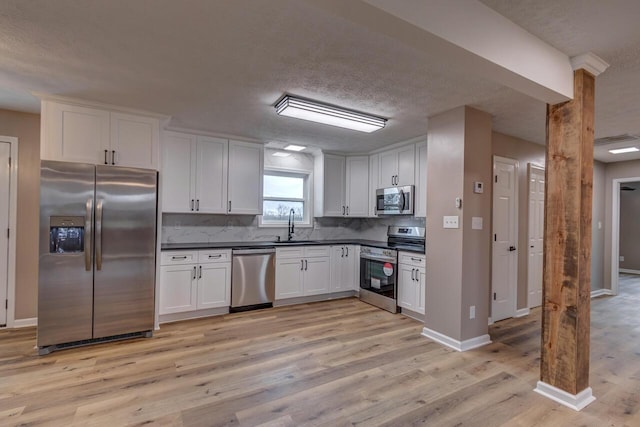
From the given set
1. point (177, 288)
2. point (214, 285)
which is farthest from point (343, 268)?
point (177, 288)

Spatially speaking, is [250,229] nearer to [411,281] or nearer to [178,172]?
[178,172]

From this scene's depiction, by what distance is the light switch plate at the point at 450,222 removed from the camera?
316cm

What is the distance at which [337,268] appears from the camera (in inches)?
197

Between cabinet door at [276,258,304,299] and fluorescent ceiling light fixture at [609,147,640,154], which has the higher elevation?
fluorescent ceiling light fixture at [609,147,640,154]

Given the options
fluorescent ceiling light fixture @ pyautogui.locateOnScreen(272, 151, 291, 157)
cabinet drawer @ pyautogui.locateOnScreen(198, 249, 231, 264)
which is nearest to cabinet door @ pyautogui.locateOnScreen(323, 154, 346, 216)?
fluorescent ceiling light fixture @ pyautogui.locateOnScreen(272, 151, 291, 157)

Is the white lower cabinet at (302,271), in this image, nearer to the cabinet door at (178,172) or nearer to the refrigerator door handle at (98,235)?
the cabinet door at (178,172)

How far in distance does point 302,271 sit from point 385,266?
1.24m

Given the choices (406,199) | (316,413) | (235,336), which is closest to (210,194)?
(235,336)

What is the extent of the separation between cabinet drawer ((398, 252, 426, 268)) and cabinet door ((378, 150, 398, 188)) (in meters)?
1.17

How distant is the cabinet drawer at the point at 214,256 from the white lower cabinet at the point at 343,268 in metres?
1.68

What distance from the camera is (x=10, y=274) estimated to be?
3.52 metres

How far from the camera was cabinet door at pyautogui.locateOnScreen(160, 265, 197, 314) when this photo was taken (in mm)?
3740

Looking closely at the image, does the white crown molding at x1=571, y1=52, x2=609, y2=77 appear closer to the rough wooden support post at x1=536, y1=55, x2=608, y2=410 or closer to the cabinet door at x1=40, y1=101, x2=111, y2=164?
the rough wooden support post at x1=536, y1=55, x2=608, y2=410

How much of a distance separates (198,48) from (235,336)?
277cm
